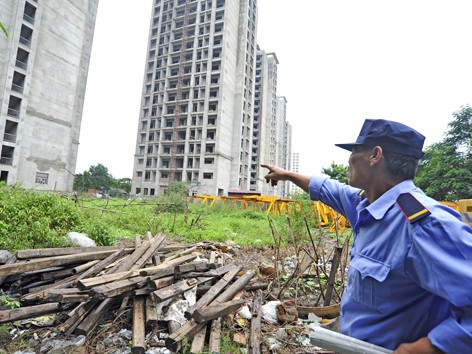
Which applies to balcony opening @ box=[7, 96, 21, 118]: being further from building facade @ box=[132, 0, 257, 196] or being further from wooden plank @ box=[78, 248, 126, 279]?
wooden plank @ box=[78, 248, 126, 279]

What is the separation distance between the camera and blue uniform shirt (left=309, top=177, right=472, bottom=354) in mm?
928

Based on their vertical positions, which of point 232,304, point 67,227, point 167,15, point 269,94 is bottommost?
point 232,304

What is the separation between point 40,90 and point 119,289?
93.6 ft

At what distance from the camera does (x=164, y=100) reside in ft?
146

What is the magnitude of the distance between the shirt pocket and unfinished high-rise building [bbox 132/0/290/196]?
1475 inches

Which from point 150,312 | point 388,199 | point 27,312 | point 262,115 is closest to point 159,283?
point 150,312

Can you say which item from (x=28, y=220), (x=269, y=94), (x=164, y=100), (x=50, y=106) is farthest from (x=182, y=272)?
(x=269, y=94)

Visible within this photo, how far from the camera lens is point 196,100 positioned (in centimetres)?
4259

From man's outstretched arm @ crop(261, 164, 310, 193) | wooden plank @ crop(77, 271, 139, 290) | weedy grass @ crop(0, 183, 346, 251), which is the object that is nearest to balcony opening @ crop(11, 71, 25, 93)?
weedy grass @ crop(0, 183, 346, 251)

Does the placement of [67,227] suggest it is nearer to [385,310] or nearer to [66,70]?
[385,310]

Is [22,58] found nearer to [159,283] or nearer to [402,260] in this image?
[159,283]

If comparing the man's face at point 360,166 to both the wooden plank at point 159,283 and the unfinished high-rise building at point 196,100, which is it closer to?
the wooden plank at point 159,283

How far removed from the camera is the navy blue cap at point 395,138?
1.32m

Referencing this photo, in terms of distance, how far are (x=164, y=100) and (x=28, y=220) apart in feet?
139
